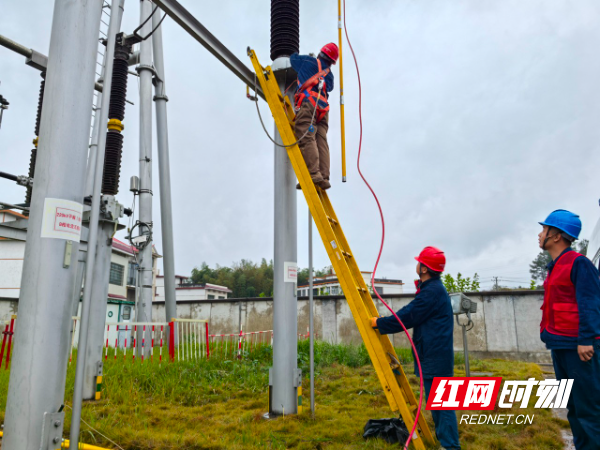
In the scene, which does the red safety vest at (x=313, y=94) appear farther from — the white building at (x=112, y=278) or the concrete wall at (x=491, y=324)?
the white building at (x=112, y=278)

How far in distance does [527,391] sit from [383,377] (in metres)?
3.41

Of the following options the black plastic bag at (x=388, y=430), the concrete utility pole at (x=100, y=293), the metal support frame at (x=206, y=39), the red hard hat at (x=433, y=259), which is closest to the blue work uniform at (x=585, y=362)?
the red hard hat at (x=433, y=259)

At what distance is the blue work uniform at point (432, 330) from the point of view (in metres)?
4.00

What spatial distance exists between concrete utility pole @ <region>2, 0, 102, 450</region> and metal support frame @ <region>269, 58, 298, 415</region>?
8.46 feet

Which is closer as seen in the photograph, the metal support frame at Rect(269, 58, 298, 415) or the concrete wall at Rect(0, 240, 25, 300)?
the metal support frame at Rect(269, 58, 298, 415)

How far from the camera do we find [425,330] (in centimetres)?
412

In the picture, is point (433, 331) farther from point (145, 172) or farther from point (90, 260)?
point (145, 172)

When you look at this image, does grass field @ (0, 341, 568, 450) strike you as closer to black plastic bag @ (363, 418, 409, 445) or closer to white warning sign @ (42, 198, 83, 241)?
black plastic bag @ (363, 418, 409, 445)

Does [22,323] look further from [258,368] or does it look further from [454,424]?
[258,368]

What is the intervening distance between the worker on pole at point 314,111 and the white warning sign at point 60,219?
2.56m

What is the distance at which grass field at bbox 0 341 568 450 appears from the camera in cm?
419

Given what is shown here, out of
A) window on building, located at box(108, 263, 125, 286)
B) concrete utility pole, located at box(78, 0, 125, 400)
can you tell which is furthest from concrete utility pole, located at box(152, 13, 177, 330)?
window on building, located at box(108, 263, 125, 286)

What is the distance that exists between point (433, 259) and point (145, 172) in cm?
896

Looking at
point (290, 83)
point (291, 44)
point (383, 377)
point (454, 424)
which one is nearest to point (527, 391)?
point (454, 424)
